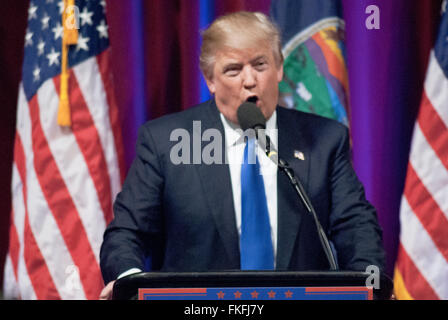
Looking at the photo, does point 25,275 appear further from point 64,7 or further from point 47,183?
point 64,7

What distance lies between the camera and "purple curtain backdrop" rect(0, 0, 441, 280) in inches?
115

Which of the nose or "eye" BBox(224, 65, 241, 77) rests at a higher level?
"eye" BBox(224, 65, 241, 77)

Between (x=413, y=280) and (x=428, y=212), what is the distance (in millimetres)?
280

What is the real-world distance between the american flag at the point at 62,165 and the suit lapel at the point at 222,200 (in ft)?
2.28

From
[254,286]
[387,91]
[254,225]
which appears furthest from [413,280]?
[254,286]

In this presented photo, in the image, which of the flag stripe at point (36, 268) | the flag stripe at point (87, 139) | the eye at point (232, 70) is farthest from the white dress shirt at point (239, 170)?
the flag stripe at point (36, 268)

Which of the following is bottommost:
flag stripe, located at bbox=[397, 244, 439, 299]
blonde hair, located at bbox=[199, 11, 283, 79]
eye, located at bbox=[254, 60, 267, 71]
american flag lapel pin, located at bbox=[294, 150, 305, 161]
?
flag stripe, located at bbox=[397, 244, 439, 299]

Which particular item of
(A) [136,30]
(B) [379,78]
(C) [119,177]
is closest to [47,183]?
(C) [119,177]

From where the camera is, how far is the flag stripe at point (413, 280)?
258 centimetres

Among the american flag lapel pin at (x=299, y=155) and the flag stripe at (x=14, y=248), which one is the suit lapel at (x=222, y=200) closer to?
the american flag lapel pin at (x=299, y=155)

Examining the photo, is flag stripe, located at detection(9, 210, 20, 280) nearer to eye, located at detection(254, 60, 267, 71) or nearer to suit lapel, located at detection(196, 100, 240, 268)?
suit lapel, located at detection(196, 100, 240, 268)

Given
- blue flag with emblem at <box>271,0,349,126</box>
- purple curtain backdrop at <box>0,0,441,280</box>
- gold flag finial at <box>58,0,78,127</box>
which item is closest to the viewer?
gold flag finial at <box>58,0,78,127</box>

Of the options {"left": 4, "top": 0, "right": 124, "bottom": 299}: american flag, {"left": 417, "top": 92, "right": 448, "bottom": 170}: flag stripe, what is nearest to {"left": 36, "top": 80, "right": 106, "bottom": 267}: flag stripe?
{"left": 4, "top": 0, "right": 124, "bottom": 299}: american flag
